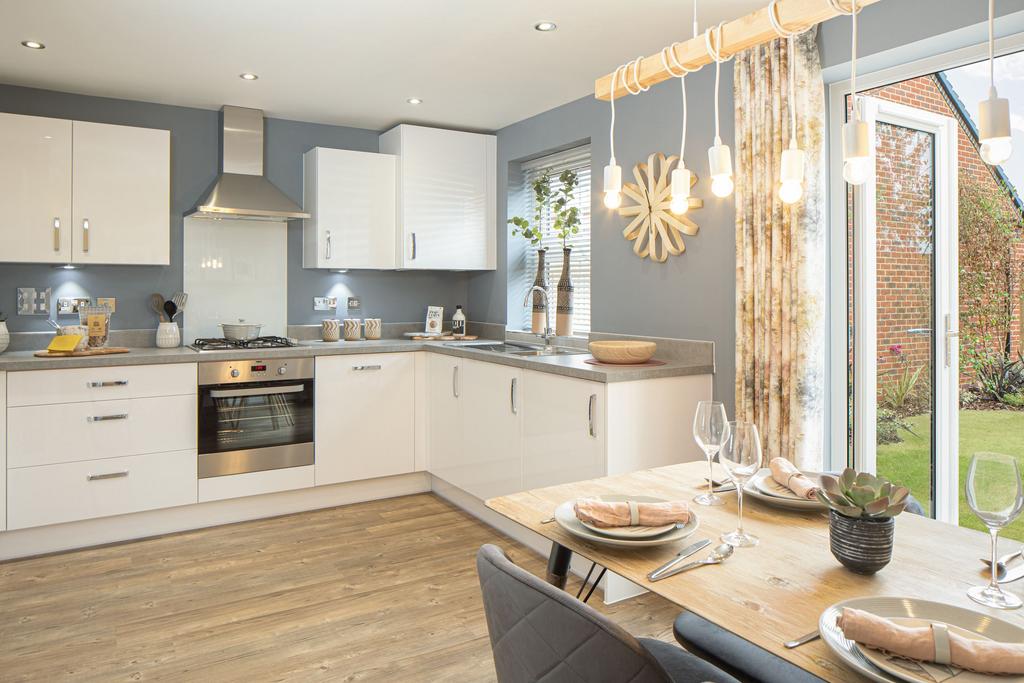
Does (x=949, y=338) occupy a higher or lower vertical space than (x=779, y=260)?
lower

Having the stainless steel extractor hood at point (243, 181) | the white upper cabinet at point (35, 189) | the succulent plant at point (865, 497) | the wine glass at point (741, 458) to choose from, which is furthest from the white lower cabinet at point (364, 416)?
the succulent plant at point (865, 497)

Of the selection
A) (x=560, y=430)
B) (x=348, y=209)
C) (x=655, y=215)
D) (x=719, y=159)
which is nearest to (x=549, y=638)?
(x=719, y=159)

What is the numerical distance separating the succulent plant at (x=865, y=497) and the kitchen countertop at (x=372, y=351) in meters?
1.56

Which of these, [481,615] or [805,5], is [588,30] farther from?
[481,615]

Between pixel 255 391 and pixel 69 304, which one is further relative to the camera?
pixel 69 304

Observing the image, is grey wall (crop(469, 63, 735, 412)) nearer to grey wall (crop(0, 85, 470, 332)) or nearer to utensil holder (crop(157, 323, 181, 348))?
grey wall (crop(0, 85, 470, 332))

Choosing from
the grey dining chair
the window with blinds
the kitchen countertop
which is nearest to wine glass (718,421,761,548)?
the grey dining chair

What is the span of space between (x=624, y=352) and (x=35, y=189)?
3113mm

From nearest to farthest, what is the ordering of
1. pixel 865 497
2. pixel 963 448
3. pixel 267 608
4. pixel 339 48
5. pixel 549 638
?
pixel 549 638 < pixel 865 497 < pixel 963 448 < pixel 267 608 < pixel 339 48

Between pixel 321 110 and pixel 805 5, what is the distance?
3.52 metres

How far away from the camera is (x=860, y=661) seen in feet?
2.99

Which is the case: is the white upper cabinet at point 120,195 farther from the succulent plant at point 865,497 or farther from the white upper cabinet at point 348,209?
the succulent plant at point 865,497

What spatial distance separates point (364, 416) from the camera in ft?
13.6

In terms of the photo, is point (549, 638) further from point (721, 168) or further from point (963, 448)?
point (963, 448)
